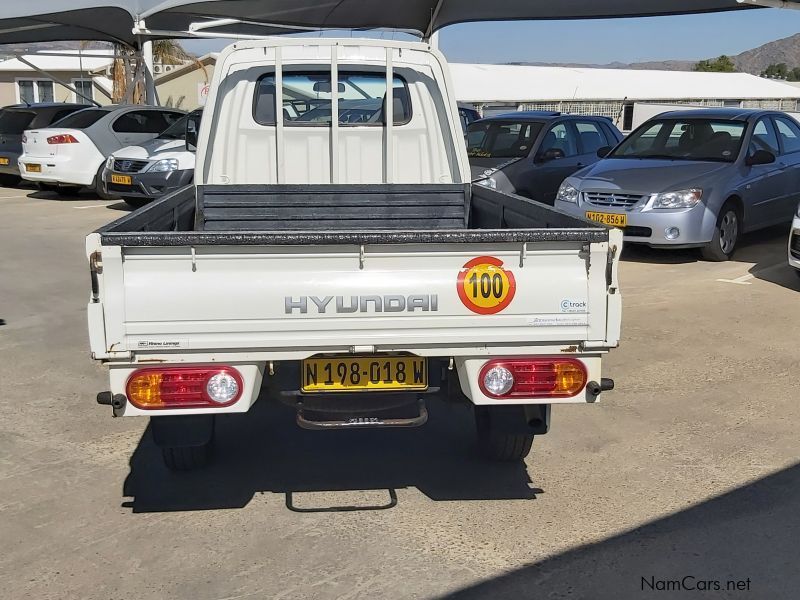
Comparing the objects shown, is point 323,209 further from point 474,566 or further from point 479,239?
point 474,566

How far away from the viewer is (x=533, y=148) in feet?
40.3

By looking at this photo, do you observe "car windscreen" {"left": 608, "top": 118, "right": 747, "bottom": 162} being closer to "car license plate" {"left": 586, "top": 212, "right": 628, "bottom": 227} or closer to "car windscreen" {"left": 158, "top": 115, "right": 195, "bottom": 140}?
"car license plate" {"left": 586, "top": 212, "right": 628, "bottom": 227}

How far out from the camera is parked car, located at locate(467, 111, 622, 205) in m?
11.9

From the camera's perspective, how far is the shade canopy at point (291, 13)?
1554 cm

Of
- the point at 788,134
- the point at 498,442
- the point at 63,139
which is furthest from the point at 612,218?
the point at 63,139

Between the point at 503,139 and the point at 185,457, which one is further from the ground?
the point at 503,139

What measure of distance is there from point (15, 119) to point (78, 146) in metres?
3.59

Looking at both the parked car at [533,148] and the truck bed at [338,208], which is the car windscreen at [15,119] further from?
the truck bed at [338,208]

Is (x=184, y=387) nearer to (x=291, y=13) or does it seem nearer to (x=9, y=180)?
(x=291, y=13)

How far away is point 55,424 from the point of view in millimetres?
5184

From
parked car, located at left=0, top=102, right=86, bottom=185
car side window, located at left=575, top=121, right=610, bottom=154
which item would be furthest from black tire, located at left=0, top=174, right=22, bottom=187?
car side window, located at left=575, top=121, right=610, bottom=154

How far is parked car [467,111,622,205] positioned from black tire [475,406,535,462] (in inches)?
286

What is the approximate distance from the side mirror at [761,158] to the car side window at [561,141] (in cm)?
299

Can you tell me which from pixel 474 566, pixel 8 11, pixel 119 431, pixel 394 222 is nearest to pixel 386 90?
pixel 394 222
